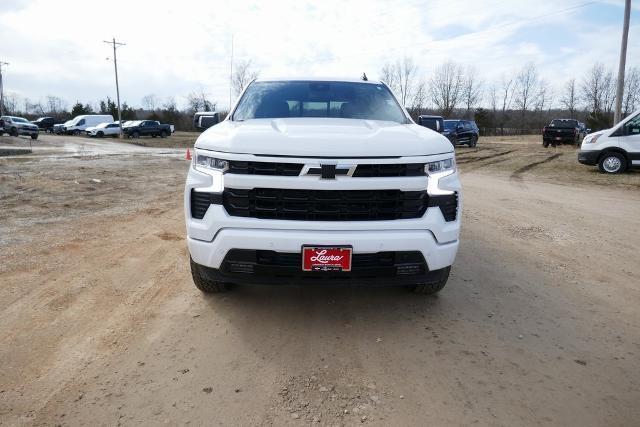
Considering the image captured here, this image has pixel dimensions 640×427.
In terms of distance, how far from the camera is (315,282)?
3.04 meters

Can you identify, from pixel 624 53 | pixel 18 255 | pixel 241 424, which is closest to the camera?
pixel 241 424

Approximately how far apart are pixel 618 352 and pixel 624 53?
20.8m

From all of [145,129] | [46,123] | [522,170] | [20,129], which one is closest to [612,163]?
[522,170]

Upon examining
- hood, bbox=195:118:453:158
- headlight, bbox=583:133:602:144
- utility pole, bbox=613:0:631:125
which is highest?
utility pole, bbox=613:0:631:125

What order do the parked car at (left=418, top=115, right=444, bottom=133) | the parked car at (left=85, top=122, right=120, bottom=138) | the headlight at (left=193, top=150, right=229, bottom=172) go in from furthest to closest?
the parked car at (left=85, top=122, right=120, bottom=138), the parked car at (left=418, top=115, right=444, bottom=133), the headlight at (left=193, top=150, right=229, bottom=172)

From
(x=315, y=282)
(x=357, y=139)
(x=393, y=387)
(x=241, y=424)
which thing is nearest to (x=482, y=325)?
(x=393, y=387)

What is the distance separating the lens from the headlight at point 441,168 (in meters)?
3.15

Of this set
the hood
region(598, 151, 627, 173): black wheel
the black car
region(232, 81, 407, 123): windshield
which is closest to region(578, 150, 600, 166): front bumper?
region(598, 151, 627, 173): black wheel

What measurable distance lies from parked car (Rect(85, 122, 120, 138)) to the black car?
30.7 meters

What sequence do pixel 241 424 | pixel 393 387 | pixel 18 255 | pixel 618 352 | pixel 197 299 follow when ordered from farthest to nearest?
pixel 18 255 → pixel 197 299 → pixel 618 352 → pixel 393 387 → pixel 241 424

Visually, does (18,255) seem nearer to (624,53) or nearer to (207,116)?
(207,116)

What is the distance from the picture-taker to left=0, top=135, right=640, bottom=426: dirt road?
2.43 metres

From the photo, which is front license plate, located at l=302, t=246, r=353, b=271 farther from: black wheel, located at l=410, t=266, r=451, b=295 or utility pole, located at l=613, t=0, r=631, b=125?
utility pole, located at l=613, t=0, r=631, b=125

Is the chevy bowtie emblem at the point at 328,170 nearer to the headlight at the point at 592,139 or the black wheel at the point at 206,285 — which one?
the black wheel at the point at 206,285
